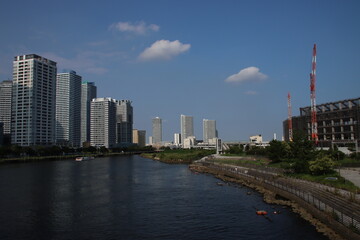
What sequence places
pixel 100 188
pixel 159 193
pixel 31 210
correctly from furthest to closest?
pixel 100 188
pixel 159 193
pixel 31 210

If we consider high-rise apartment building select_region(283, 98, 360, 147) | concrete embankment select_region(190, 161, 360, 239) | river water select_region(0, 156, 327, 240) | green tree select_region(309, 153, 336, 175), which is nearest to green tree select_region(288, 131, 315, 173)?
green tree select_region(309, 153, 336, 175)

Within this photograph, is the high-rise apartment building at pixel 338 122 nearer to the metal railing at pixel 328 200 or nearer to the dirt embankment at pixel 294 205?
the dirt embankment at pixel 294 205

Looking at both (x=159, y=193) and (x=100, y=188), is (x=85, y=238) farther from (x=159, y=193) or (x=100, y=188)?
(x=100, y=188)

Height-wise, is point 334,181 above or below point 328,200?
above

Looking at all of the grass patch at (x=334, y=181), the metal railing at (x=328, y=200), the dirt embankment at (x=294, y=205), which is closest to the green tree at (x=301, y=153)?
the grass patch at (x=334, y=181)

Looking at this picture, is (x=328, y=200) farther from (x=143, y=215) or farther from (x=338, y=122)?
(x=338, y=122)

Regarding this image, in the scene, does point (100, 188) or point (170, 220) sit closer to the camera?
point (170, 220)

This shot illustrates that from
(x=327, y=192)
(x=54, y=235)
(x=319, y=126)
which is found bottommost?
(x=54, y=235)

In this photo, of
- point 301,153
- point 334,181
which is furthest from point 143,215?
point 301,153

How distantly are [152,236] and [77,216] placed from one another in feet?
45.9

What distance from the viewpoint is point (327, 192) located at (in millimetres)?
39312

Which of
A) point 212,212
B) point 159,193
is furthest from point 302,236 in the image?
point 159,193

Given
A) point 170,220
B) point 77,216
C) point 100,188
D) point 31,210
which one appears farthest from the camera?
point 100,188

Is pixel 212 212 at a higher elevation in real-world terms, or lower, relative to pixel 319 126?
lower
